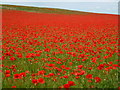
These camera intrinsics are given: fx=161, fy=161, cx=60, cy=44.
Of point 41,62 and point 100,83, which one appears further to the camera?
point 41,62

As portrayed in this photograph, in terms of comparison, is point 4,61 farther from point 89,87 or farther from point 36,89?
point 89,87

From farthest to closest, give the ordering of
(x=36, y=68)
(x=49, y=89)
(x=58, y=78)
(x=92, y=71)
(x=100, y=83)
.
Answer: (x=36, y=68) → (x=92, y=71) → (x=58, y=78) → (x=100, y=83) → (x=49, y=89)

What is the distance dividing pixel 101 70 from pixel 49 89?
180 centimetres

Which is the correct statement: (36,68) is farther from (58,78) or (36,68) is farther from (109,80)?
(109,80)

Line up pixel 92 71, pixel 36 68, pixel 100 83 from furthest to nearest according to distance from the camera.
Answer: pixel 36 68 < pixel 92 71 < pixel 100 83

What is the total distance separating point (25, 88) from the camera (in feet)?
11.7

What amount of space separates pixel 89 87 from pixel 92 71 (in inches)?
40.5

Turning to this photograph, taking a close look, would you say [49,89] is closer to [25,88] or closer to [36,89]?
[36,89]

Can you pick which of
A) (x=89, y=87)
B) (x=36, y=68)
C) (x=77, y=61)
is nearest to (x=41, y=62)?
(x=36, y=68)

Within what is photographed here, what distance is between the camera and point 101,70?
4.60 m

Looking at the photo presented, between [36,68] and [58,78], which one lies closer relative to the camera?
[58,78]

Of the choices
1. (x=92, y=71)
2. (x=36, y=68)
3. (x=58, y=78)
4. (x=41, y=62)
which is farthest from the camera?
(x=41, y=62)

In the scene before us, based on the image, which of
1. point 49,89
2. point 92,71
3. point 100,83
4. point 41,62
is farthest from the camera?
point 41,62

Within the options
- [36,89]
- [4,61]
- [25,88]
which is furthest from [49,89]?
[4,61]
